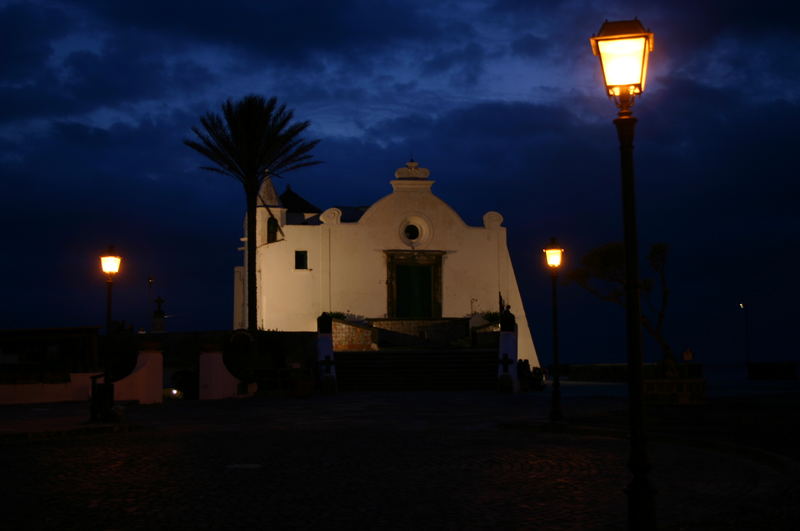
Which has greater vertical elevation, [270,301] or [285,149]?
[285,149]

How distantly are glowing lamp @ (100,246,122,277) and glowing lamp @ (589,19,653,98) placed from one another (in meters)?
13.8

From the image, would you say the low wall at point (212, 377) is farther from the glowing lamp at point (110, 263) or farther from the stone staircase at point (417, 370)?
the glowing lamp at point (110, 263)

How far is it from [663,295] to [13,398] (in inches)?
819

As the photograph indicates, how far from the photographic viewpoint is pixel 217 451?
1257cm

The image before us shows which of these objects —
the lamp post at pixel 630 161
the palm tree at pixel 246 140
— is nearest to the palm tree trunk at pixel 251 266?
the palm tree at pixel 246 140

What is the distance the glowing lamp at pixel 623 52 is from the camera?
633cm

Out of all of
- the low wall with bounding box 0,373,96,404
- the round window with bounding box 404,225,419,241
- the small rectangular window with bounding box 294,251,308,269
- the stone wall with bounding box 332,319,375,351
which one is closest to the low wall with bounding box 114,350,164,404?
the low wall with bounding box 0,373,96,404

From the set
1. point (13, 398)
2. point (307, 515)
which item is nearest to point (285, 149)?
point (13, 398)

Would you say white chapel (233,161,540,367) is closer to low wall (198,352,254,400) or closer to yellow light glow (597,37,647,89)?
low wall (198,352,254,400)

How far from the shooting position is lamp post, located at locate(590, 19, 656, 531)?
20.3 ft

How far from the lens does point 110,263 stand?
18.1 meters

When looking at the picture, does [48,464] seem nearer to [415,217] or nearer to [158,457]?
[158,457]

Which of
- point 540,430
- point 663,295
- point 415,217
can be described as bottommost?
point 540,430

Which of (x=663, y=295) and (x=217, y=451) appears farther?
(x=663, y=295)
